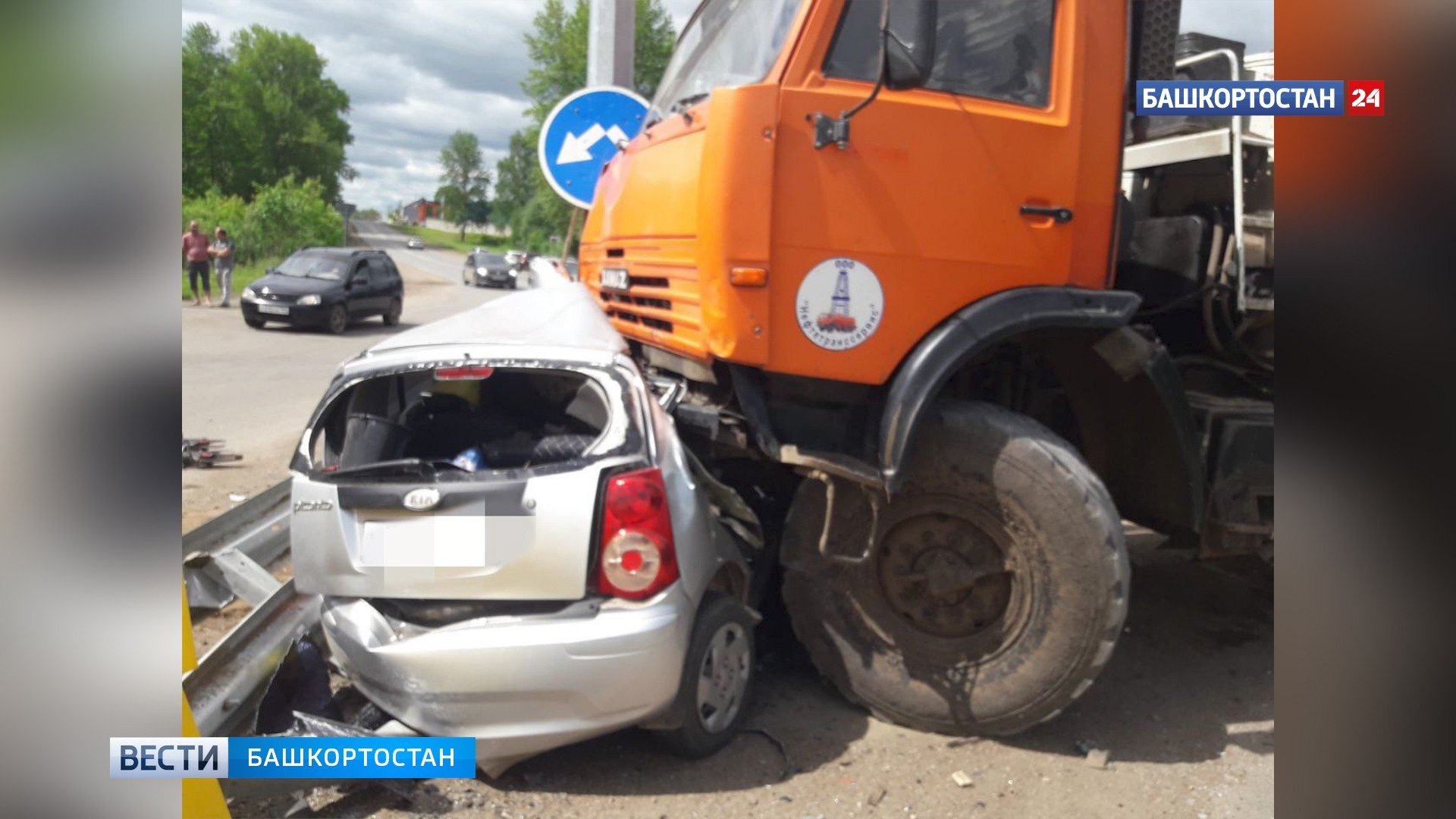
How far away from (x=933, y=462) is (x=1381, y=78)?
7.17ft

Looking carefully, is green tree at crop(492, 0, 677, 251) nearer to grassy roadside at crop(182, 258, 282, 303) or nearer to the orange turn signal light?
the orange turn signal light

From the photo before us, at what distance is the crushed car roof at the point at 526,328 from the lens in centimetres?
388

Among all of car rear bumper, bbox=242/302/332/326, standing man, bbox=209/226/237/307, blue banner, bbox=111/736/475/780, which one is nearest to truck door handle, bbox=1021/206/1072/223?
blue banner, bbox=111/736/475/780

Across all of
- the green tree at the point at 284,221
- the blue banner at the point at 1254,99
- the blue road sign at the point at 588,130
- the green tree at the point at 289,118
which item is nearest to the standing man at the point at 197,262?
the green tree at the point at 289,118

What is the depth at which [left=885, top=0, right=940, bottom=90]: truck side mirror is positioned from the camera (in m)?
3.54

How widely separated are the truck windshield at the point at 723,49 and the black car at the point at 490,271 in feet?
130

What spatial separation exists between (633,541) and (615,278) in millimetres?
2048

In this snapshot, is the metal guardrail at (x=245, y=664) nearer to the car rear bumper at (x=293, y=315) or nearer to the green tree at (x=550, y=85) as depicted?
the green tree at (x=550, y=85)

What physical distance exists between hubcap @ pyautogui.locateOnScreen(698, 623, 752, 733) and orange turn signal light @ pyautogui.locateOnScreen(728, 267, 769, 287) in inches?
47.1

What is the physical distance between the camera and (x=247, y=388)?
12.7 m

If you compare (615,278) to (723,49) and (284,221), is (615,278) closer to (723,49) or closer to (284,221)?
(723,49)

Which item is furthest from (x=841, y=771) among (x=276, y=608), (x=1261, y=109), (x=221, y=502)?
(x=221, y=502)

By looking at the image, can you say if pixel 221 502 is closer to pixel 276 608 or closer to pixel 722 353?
pixel 276 608

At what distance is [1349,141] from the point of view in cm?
202
